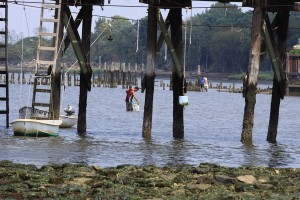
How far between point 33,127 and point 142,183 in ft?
42.1

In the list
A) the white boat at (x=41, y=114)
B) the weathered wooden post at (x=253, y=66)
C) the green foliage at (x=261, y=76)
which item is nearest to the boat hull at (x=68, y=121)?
the white boat at (x=41, y=114)

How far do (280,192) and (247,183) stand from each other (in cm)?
102

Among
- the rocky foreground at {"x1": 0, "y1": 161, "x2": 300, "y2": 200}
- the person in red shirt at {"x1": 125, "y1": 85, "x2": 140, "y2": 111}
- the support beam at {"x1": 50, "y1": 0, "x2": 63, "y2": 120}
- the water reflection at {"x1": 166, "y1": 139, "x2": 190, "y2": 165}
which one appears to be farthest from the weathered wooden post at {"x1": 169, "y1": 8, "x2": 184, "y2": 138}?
the person in red shirt at {"x1": 125, "y1": 85, "x2": 140, "y2": 111}

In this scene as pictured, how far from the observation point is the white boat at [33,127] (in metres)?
34.8

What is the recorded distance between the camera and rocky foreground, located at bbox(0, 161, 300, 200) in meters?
21.1

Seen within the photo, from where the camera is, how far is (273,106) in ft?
119

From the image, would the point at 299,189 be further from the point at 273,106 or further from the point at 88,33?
the point at 88,33

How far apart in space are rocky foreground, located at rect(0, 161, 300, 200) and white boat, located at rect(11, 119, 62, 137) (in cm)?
900

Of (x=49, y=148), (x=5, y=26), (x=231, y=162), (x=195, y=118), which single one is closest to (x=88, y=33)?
(x=5, y=26)

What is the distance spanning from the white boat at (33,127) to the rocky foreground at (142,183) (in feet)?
29.5

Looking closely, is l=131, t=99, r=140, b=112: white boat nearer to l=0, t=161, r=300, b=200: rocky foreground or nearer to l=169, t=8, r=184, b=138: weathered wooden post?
l=169, t=8, r=184, b=138: weathered wooden post

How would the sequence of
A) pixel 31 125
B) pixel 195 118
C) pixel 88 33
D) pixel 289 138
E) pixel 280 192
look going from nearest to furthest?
1. pixel 280 192
2. pixel 31 125
3. pixel 88 33
4. pixel 289 138
5. pixel 195 118

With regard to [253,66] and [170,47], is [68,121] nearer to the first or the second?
[170,47]

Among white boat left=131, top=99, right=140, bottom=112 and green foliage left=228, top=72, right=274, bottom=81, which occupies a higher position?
white boat left=131, top=99, right=140, bottom=112
